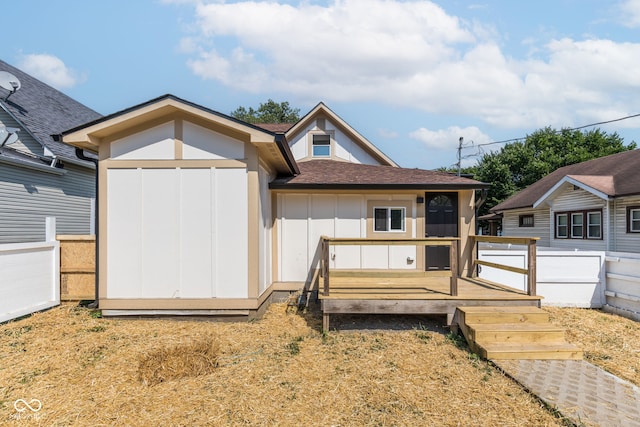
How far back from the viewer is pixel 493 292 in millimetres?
6160

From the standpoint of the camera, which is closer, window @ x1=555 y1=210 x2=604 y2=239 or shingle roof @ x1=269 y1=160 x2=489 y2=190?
shingle roof @ x1=269 y1=160 x2=489 y2=190

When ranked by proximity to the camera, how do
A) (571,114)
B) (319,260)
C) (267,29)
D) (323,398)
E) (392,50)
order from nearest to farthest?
(323,398) < (319,260) < (267,29) < (392,50) < (571,114)

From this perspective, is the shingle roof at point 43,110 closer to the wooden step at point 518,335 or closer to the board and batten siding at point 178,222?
the board and batten siding at point 178,222

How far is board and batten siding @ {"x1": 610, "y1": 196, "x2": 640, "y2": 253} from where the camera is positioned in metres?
10.9

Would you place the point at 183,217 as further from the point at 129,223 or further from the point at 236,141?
the point at 236,141

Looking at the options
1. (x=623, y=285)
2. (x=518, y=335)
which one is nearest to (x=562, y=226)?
(x=623, y=285)

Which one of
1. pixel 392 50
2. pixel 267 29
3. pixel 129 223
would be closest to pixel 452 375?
pixel 129 223

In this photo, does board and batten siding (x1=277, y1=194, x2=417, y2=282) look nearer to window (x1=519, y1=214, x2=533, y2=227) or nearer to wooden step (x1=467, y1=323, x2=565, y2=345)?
wooden step (x1=467, y1=323, x2=565, y2=345)

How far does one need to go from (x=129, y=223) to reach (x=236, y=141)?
249 centimetres

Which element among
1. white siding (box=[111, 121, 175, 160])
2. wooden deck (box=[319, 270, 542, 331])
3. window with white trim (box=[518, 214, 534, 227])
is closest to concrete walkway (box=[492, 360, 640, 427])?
wooden deck (box=[319, 270, 542, 331])

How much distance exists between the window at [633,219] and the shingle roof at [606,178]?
1.93 feet

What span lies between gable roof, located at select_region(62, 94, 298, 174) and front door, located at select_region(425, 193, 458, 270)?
4.09 m

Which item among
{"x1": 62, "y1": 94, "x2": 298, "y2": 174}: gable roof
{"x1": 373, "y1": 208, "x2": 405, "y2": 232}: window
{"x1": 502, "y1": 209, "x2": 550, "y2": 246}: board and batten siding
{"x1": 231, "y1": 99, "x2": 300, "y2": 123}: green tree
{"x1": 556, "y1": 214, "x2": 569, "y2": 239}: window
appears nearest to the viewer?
{"x1": 62, "y1": 94, "x2": 298, "y2": 174}: gable roof

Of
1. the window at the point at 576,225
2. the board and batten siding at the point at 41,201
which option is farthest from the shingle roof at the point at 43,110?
the window at the point at 576,225
